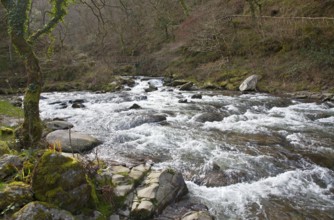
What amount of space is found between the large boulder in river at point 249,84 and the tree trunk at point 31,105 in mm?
15482

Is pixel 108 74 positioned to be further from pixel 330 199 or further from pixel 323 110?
pixel 330 199

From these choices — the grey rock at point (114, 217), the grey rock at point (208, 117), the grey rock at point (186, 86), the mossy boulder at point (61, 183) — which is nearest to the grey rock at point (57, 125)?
the grey rock at point (208, 117)

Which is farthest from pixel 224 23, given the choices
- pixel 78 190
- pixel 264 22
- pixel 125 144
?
pixel 78 190

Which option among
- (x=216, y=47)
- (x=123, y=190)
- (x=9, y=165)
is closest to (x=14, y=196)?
(x=9, y=165)

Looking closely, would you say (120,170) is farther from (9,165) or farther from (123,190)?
(9,165)

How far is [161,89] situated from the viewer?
2295cm

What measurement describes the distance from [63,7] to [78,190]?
493 centimetres

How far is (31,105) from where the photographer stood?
24.0ft

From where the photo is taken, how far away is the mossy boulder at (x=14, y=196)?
14.6 feet

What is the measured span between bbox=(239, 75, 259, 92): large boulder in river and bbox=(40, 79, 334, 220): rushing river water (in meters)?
3.60

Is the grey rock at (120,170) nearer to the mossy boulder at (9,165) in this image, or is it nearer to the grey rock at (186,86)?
the mossy boulder at (9,165)

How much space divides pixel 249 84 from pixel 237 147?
1213 centimetres

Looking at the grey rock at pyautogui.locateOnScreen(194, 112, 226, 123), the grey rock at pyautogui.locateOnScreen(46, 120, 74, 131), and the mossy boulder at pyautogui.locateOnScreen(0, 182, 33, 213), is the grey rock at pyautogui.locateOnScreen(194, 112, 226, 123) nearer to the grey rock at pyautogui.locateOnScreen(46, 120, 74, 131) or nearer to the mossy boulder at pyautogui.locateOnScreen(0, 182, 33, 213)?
the grey rock at pyautogui.locateOnScreen(46, 120, 74, 131)

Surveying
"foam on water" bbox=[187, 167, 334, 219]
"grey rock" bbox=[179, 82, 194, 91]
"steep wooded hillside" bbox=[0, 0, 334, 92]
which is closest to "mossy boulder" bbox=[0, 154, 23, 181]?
"foam on water" bbox=[187, 167, 334, 219]
